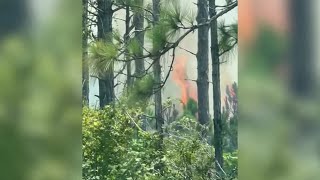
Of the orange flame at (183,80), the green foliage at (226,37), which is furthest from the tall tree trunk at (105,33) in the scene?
the green foliage at (226,37)

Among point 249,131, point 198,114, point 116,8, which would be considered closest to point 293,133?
point 249,131

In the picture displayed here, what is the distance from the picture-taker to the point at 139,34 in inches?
112

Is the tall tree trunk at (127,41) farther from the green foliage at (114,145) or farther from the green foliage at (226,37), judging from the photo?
the green foliage at (226,37)

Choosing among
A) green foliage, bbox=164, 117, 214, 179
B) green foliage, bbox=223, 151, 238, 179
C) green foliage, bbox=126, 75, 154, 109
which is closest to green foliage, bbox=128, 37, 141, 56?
green foliage, bbox=126, 75, 154, 109

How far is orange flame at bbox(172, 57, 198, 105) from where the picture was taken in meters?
2.79

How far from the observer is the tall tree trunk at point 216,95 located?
271 cm

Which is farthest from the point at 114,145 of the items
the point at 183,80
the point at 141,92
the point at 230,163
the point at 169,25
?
the point at 169,25

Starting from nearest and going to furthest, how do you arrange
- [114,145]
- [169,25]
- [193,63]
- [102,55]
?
[169,25], [102,55], [193,63], [114,145]

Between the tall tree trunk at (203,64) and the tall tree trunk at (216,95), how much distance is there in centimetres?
4

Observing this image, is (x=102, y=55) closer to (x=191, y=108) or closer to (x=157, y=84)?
(x=157, y=84)

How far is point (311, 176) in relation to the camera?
710 mm

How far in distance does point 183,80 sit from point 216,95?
0.18 m

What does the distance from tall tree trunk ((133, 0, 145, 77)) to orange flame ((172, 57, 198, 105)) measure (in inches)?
6.2

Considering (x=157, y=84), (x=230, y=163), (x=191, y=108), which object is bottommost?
(x=230, y=163)
